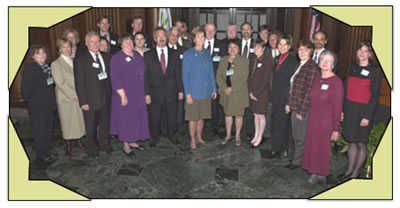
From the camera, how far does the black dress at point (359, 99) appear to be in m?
3.05

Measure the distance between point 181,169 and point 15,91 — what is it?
399cm

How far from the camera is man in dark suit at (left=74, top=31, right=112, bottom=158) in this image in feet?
12.1

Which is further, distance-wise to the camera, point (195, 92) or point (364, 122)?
point (195, 92)

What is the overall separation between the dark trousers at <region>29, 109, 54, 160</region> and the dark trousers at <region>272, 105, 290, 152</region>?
9.02ft

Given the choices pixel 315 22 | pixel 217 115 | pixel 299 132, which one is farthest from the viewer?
pixel 315 22

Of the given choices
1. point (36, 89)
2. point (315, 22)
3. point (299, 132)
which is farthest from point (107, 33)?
point (315, 22)

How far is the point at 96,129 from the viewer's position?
4043 mm

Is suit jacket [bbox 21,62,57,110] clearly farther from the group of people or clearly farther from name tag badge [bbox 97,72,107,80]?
name tag badge [bbox 97,72,107,80]

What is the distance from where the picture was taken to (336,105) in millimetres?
3090

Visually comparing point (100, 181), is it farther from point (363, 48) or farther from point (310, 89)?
point (363, 48)

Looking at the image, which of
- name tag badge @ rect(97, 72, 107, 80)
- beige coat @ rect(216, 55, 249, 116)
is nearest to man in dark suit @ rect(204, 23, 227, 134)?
beige coat @ rect(216, 55, 249, 116)

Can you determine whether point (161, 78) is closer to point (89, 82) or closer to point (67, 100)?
point (89, 82)

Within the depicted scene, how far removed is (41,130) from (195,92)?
6.35 feet

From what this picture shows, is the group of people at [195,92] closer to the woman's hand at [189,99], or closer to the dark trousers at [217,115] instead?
the woman's hand at [189,99]
